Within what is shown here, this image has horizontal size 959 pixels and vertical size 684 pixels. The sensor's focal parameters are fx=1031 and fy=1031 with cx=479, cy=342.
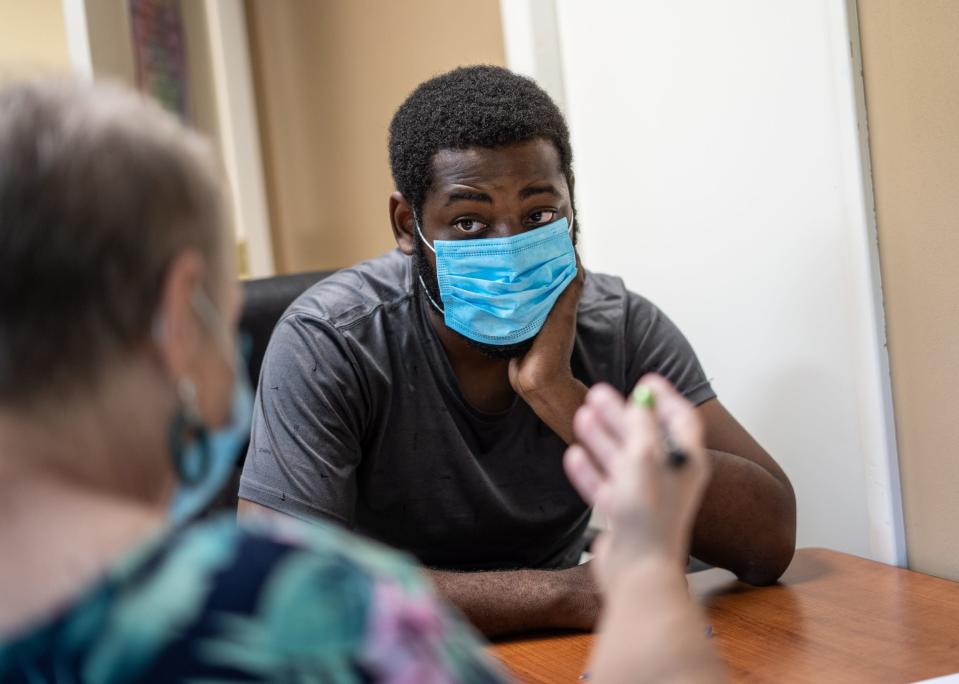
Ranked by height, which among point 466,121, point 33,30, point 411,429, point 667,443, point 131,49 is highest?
point 33,30

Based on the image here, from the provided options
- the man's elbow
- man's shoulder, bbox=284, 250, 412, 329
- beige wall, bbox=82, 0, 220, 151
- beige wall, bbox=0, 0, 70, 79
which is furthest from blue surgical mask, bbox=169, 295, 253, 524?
beige wall, bbox=0, 0, 70, 79

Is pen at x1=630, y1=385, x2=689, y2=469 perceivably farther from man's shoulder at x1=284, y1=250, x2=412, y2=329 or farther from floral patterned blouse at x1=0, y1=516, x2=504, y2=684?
man's shoulder at x1=284, y1=250, x2=412, y2=329

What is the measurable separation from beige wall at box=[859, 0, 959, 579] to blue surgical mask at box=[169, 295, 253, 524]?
1.02m

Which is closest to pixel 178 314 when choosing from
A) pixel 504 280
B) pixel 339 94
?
pixel 504 280

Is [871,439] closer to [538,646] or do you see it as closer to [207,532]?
[538,646]

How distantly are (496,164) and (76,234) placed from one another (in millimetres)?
983

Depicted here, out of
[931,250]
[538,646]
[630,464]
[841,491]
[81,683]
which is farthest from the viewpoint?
[841,491]

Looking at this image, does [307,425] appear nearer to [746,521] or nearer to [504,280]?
[504,280]

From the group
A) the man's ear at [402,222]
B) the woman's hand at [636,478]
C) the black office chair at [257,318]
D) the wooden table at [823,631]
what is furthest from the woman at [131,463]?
the black office chair at [257,318]

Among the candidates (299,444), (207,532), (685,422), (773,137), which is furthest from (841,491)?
(207,532)

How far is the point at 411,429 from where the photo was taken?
1.50m

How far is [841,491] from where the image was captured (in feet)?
5.23

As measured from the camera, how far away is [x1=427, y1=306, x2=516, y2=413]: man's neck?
156cm

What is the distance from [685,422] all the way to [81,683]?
0.39 meters
